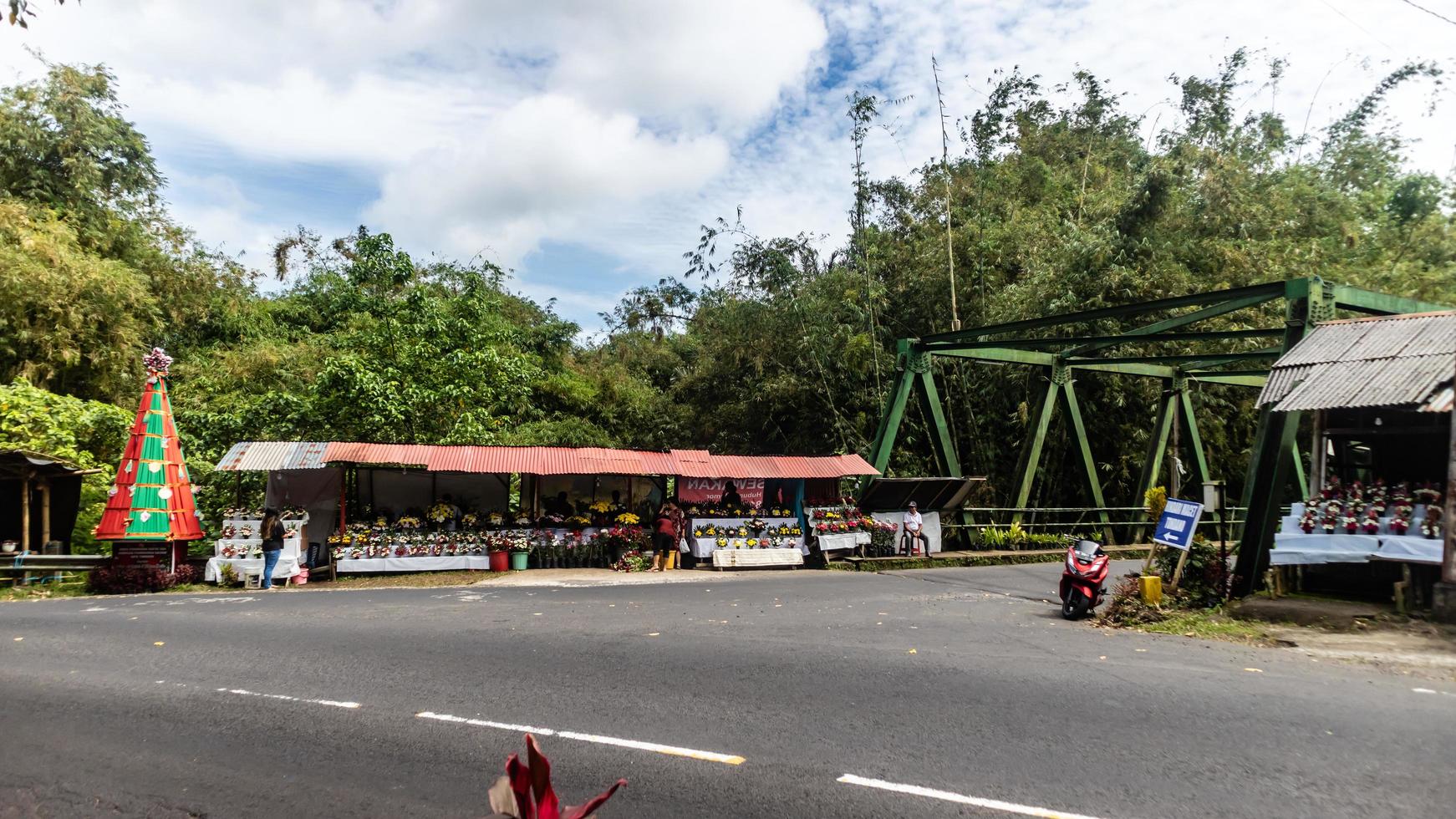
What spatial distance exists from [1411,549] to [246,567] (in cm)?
1778

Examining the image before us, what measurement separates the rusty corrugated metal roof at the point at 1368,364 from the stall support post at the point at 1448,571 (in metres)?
0.75

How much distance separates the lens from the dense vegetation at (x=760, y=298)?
22.8m

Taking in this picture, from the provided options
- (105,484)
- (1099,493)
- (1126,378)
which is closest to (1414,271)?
(1126,378)

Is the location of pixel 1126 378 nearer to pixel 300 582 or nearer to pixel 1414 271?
pixel 1414 271

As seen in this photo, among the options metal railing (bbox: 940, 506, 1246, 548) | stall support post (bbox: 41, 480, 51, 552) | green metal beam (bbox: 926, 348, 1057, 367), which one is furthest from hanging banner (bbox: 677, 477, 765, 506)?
stall support post (bbox: 41, 480, 51, 552)

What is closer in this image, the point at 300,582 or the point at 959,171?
the point at 300,582

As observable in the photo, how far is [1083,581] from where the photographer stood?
11.4 metres

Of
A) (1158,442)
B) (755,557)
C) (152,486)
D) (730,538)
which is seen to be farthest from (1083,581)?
(152,486)

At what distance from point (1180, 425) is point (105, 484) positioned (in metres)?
27.4

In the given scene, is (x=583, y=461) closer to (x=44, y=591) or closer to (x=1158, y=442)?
(x=44, y=591)

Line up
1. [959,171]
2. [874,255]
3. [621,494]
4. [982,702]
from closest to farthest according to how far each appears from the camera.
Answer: [982,702]
[621,494]
[874,255]
[959,171]

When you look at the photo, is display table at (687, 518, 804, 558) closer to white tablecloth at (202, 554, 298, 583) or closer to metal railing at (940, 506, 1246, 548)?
metal railing at (940, 506, 1246, 548)

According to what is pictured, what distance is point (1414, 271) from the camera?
26.8m

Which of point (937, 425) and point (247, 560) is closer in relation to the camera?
point (247, 560)
